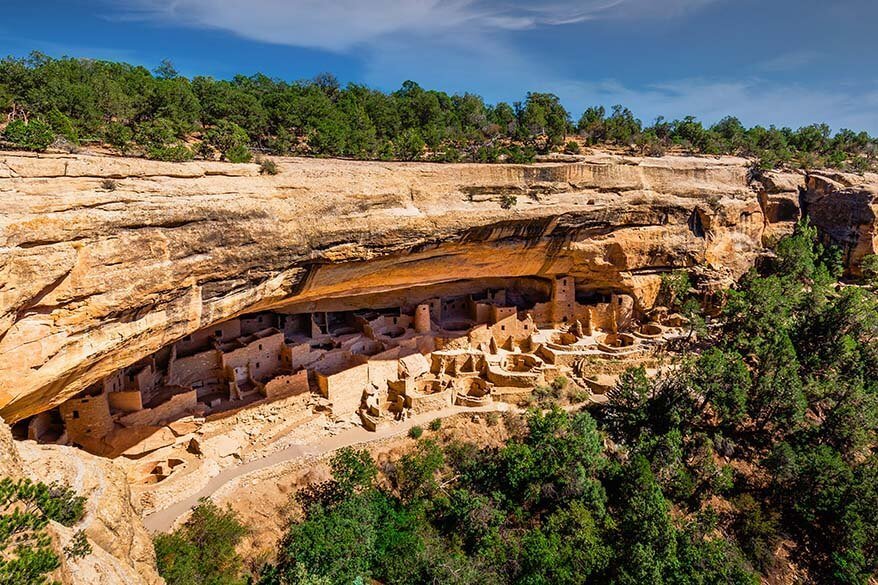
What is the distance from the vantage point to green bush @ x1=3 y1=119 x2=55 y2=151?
469 inches

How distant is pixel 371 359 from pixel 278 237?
686 cm

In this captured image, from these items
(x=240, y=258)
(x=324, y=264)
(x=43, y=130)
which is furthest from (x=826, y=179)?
(x=43, y=130)

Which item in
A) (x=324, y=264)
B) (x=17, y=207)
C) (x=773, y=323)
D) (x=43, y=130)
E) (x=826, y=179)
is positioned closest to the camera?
(x=17, y=207)

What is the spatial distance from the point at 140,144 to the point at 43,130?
3.13m

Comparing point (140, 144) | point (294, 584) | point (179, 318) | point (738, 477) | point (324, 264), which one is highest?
point (140, 144)

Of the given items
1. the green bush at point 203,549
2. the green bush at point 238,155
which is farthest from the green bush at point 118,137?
the green bush at point 203,549

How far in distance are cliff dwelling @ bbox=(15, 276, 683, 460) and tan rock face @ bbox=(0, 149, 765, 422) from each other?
1273 mm

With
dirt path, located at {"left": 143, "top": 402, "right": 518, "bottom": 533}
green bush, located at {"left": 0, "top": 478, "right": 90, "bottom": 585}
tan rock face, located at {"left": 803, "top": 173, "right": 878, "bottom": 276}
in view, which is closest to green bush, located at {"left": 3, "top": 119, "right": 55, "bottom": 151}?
green bush, located at {"left": 0, "top": 478, "right": 90, "bottom": 585}

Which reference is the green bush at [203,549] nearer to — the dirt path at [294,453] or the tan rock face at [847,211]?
the dirt path at [294,453]

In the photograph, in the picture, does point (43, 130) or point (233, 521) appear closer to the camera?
point (43, 130)

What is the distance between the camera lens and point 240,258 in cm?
1289

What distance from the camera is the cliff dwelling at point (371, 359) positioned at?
14.5 m

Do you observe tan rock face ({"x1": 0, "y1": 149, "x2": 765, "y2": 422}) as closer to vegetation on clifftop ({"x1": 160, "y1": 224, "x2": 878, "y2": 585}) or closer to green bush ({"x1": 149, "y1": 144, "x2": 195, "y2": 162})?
green bush ({"x1": 149, "y1": 144, "x2": 195, "y2": 162})

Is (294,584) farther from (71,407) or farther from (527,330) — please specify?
(527,330)
